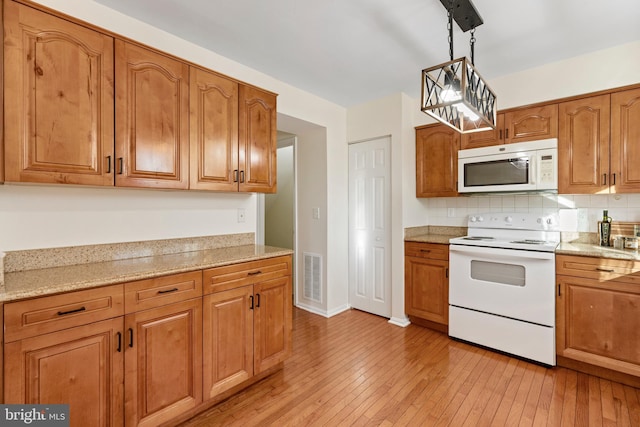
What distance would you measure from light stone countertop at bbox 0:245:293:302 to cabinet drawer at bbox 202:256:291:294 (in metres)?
0.04

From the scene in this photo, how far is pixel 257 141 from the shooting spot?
240cm

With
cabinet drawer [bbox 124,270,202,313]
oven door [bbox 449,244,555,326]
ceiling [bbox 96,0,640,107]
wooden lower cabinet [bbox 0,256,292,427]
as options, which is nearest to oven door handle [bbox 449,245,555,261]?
oven door [bbox 449,244,555,326]

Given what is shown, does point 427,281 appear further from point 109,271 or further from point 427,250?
point 109,271

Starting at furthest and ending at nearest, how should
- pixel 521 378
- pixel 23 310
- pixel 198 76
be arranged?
pixel 521 378, pixel 198 76, pixel 23 310

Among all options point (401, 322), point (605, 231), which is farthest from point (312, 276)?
point (605, 231)

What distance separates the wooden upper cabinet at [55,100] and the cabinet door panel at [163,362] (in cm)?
82

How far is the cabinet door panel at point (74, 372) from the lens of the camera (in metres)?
1.24

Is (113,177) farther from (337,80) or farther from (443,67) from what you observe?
(337,80)

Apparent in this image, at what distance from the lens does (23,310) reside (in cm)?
124

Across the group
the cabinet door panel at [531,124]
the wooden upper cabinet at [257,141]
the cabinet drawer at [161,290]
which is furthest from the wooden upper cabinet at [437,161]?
the cabinet drawer at [161,290]

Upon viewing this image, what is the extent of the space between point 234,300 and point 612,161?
3.05m

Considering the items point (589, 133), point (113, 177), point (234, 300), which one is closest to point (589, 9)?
point (589, 133)

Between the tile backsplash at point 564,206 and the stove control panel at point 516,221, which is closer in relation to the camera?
the tile backsplash at point 564,206

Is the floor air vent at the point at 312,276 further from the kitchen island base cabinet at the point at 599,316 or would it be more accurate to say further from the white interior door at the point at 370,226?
the kitchen island base cabinet at the point at 599,316
